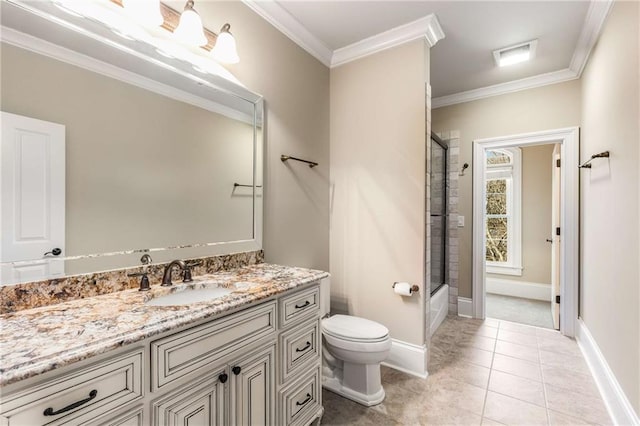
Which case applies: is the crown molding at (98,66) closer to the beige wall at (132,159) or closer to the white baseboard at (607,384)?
the beige wall at (132,159)

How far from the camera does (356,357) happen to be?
1879mm

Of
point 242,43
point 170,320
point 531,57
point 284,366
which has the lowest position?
point 284,366

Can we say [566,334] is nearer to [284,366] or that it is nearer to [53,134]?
[284,366]

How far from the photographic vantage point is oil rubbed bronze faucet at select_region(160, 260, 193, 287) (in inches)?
54.9

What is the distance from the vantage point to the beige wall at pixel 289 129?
1.92 m

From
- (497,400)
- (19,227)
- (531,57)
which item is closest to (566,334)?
(497,400)

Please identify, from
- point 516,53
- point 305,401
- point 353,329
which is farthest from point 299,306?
point 516,53

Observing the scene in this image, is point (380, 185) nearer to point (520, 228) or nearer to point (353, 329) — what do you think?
point (353, 329)

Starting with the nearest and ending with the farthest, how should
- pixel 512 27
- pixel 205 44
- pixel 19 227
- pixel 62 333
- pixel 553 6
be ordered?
1. pixel 62 333
2. pixel 19 227
3. pixel 205 44
4. pixel 553 6
5. pixel 512 27

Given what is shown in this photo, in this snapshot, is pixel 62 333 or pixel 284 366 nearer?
pixel 62 333

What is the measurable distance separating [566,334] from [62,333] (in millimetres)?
3888

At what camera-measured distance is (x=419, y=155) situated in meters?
2.25

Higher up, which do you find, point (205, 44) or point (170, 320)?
point (205, 44)

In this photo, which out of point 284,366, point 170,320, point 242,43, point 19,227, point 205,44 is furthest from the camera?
point 242,43
